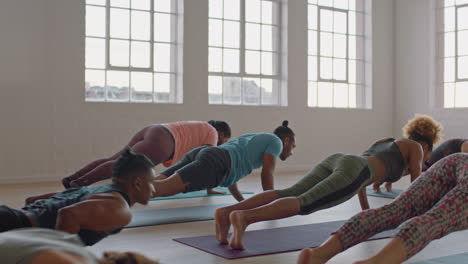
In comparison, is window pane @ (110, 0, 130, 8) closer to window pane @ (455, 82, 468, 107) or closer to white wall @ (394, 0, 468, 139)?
white wall @ (394, 0, 468, 139)

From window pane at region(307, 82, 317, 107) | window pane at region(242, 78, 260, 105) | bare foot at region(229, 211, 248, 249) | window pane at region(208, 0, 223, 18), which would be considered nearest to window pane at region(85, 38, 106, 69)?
window pane at region(208, 0, 223, 18)

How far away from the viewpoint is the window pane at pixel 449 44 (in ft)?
27.2

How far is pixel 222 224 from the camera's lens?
9.17ft

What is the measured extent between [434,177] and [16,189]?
14.6ft

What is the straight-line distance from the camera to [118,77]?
6715mm

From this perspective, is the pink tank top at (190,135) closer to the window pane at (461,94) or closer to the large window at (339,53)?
the large window at (339,53)

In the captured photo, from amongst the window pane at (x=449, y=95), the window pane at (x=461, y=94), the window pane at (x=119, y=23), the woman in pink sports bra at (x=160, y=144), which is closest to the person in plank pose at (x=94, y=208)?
the woman in pink sports bra at (x=160, y=144)

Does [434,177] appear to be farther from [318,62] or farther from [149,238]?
[318,62]

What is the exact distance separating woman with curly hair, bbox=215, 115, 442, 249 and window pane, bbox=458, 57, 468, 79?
556 centimetres

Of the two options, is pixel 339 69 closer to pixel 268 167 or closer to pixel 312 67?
pixel 312 67

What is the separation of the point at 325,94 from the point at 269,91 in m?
1.04

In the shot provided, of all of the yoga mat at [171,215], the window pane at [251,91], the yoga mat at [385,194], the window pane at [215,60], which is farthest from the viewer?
the window pane at [251,91]

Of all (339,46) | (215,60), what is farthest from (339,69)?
(215,60)

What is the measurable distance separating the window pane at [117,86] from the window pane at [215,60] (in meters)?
1.17
